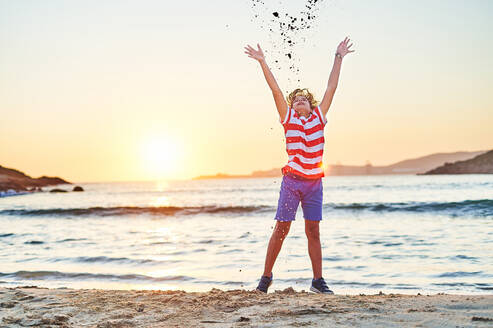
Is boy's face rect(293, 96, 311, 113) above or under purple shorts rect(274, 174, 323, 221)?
above

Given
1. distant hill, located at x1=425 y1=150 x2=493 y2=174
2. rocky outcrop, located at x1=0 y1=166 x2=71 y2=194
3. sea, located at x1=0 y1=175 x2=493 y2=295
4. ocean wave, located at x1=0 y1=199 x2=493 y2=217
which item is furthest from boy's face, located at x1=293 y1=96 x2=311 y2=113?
distant hill, located at x1=425 y1=150 x2=493 y2=174

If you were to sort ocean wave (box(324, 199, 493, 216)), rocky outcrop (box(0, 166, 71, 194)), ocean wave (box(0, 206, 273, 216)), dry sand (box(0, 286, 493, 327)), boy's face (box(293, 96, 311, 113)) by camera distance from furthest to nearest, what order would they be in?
rocky outcrop (box(0, 166, 71, 194)) < ocean wave (box(0, 206, 273, 216)) < ocean wave (box(324, 199, 493, 216)) < boy's face (box(293, 96, 311, 113)) < dry sand (box(0, 286, 493, 327))

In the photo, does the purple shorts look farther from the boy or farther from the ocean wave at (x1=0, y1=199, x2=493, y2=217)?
the ocean wave at (x1=0, y1=199, x2=493, y2=217)

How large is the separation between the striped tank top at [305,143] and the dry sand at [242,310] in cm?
121

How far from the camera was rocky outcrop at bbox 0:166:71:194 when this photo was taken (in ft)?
193

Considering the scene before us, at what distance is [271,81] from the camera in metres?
4.80

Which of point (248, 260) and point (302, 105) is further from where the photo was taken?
point (248, 260)

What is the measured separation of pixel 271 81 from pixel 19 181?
85887mm

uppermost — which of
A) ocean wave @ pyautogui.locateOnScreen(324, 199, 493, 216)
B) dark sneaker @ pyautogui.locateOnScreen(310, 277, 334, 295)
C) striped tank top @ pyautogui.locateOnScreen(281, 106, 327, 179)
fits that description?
striped tank top @ pyautogui.locateOnScreen(281, 106, 327, 179)

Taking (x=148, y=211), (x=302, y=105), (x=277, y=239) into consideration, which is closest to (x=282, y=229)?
(x=277, y=239)

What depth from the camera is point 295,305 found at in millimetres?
4008

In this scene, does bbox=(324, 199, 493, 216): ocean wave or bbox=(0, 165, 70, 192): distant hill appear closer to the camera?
bbox=(324, 199, 493, 216): ocean wave

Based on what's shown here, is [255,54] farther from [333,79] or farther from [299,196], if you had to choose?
[299,196]

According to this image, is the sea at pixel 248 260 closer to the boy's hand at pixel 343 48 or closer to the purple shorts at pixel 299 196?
the purple shorts at pixel 299 196
